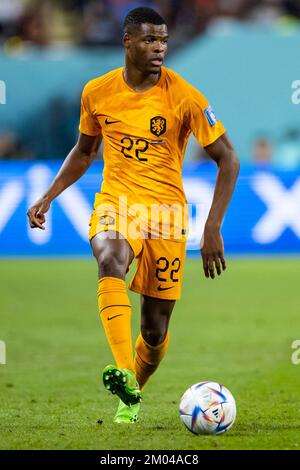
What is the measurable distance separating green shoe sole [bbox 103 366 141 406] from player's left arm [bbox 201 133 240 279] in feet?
2.64

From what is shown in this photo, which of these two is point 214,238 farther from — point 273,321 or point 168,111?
point 273,321

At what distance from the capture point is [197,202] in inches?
627

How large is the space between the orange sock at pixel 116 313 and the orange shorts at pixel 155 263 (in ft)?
→ 1.18

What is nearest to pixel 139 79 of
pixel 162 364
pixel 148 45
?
pixel 148 45

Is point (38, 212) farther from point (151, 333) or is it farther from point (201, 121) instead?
point (201, 121)

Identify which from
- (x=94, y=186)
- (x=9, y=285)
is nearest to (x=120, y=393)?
(x=9, y=285)

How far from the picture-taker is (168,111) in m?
6.52

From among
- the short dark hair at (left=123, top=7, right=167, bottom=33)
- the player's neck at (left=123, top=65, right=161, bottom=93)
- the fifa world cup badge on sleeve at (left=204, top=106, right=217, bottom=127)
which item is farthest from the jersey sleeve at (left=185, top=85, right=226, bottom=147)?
the short dark hair at (left=123, top=7, right=167, bottom=33)

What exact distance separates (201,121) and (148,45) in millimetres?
561

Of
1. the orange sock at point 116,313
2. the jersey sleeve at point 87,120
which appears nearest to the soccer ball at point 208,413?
the orange sock at point 116,313

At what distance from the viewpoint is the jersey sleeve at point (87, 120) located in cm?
674

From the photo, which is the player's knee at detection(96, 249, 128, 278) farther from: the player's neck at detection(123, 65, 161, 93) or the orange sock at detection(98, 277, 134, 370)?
Result: the player's neck at detection(123, 65, 161, 93)
